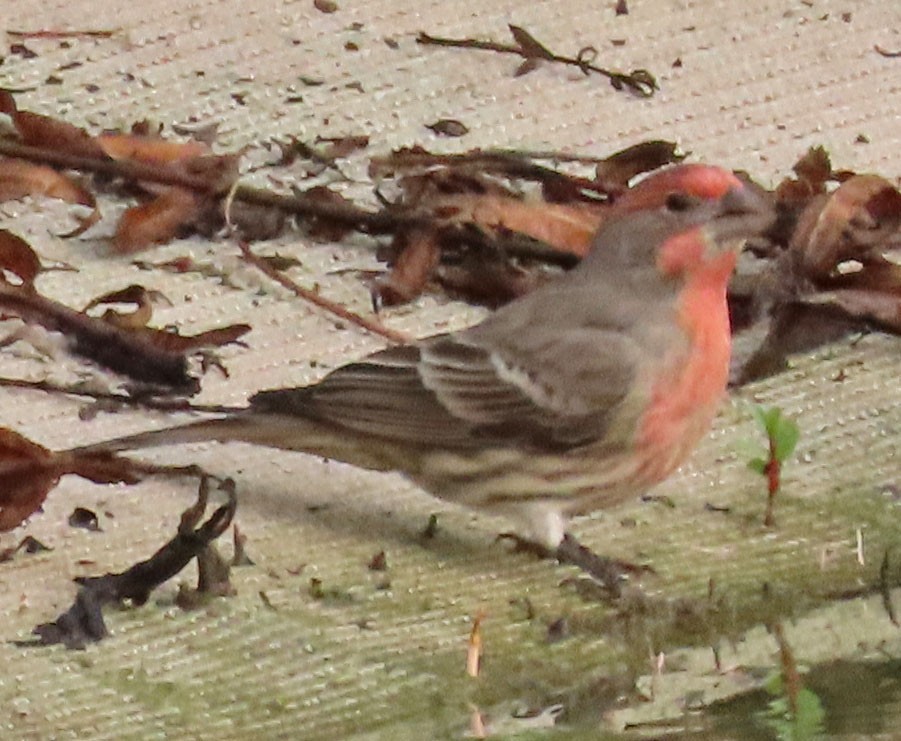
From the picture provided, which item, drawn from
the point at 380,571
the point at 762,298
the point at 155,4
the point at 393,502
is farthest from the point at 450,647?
the point at 155,4

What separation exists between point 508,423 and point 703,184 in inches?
20.0

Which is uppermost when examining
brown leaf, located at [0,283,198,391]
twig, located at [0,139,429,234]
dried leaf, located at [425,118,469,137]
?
dried leaf, located at [425,118,469,137]

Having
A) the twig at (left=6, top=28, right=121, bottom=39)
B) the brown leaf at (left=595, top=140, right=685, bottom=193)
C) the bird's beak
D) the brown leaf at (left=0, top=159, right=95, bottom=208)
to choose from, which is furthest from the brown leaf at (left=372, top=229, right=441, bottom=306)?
the twig at (left=6, top=28, right=121, bottom=39)

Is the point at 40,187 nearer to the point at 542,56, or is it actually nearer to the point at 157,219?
the point at 157,219

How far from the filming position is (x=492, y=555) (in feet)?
10.2

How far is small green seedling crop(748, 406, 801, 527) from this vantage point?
304cm

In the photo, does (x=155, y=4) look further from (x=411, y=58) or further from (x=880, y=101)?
(x=880, y=101)

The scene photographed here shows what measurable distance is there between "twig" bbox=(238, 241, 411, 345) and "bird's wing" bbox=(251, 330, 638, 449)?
0.32 metres

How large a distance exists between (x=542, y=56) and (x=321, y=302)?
113cm

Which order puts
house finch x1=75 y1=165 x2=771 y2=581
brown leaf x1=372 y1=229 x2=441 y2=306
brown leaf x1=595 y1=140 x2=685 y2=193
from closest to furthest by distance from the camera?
house finch x1=75 y1=165 x2=771 y2=581
brown leaf x1=372 y1=229 x2=441 y2=306
brown leaf x1=595 y1=140 x2=685 y2=193

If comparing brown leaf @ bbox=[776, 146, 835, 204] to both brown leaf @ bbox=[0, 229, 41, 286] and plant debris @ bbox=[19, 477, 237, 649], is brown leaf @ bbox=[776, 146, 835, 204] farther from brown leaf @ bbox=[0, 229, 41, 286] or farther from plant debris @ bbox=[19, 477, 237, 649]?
plant debris @ bbox=[19, 477, 237, 649]

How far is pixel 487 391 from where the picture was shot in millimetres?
3318

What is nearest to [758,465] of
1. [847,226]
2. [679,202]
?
[679,202]

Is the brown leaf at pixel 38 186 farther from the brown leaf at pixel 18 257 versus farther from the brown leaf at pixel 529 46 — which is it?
the brown leaf at pixel 529 46
